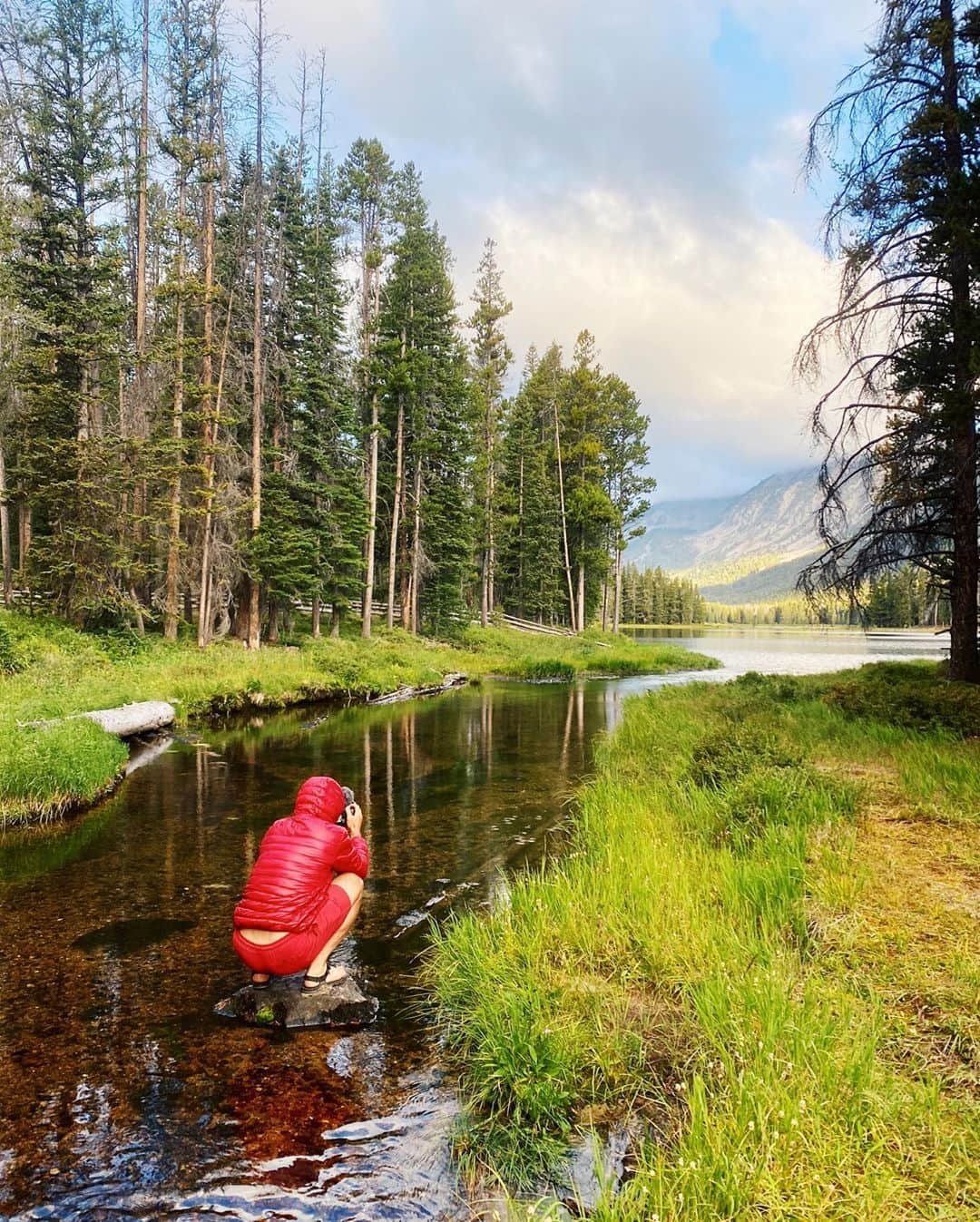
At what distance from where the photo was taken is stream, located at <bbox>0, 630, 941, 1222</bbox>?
2957mm

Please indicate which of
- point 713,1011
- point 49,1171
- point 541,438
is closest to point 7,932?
point 49,1171

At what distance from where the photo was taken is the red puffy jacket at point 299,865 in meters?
4.04

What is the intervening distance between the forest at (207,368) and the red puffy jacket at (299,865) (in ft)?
60.3

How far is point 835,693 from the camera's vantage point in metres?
14.1

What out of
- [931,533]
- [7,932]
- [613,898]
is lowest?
[7,932]

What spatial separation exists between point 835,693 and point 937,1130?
12808mm

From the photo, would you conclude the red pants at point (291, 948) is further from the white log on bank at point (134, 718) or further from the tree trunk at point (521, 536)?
the tree trunk at point (521, 536)

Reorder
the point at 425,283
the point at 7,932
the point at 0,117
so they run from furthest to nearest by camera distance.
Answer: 1. the point at 425,283
2. the point at 0,117
3. the point at 7,932

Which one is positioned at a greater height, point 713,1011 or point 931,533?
point 931,533

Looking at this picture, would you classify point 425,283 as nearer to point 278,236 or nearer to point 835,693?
point 278,236

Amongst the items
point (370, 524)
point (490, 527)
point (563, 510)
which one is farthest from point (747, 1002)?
point (563, 510)

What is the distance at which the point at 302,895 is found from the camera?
13.4 feet

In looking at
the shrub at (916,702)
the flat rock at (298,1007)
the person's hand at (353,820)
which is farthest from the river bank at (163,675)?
the shrub at (916,702)

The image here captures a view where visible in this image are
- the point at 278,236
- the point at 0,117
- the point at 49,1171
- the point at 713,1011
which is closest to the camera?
the point at 49,1171
